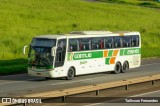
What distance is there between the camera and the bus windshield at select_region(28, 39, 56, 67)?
28078 millimetres

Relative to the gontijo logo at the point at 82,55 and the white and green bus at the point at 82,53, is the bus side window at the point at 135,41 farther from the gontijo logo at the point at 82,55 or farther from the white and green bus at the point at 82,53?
the gontijo logo at the point at 82,55

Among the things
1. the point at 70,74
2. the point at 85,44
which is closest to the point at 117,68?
the point at 85,44

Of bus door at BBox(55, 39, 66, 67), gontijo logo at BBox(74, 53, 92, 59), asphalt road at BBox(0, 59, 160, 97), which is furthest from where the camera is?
gontijo logo at BBox(74, 53, 92, 59)

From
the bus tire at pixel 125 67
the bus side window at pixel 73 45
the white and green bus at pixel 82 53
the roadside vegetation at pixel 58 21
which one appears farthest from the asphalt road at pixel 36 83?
the roadside vegetation at pixel 58 21

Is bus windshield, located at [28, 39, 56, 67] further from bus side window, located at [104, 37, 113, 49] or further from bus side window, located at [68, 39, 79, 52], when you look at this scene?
bus side window, located at [104, 37, 113, 49]

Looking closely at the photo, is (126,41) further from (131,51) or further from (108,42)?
(108,42)

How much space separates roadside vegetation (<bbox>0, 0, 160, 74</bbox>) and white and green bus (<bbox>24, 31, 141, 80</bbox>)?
4.86m

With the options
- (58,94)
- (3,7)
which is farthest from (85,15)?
(58,94)

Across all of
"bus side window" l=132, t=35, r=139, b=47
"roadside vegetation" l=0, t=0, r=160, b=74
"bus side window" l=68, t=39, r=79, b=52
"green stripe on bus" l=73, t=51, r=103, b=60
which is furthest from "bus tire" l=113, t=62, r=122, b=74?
"roadside vegetation" l=0, t=0, r=160, b=74

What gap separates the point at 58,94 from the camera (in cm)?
1880

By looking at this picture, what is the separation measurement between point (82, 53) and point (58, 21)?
92.8 feet

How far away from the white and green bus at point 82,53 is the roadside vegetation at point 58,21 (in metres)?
4.86

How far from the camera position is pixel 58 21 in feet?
191

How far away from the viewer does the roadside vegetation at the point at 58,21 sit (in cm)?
4412
